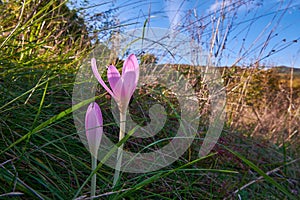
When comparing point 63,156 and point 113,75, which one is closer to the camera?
point 113,75

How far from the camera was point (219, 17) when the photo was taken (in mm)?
1400

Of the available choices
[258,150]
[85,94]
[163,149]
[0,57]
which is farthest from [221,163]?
[0,57]

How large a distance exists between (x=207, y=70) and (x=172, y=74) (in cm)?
17

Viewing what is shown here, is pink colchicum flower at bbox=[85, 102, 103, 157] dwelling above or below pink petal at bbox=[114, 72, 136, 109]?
below

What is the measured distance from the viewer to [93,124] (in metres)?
0.35

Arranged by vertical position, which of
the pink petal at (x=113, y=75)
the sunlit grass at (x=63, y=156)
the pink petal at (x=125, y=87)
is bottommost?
the sunlit grass at (x=63, y=156)

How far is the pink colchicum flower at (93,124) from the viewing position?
35cm

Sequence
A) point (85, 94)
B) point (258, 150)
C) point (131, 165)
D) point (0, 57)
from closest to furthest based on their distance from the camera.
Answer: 1. point (131, 165)
2. point (0, 57)
3. point (85, 94)
4. point (258, 150)

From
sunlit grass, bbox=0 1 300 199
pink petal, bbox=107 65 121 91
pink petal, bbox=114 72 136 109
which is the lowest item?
sunlit grass, bbox=0 1 300 199

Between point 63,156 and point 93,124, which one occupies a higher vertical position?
point 93,124

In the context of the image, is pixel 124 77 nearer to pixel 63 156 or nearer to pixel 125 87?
pixel 125 87

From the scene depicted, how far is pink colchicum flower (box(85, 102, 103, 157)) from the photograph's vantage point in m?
0.35

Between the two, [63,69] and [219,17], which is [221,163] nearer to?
[63,69]

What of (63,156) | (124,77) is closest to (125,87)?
(124,77)
